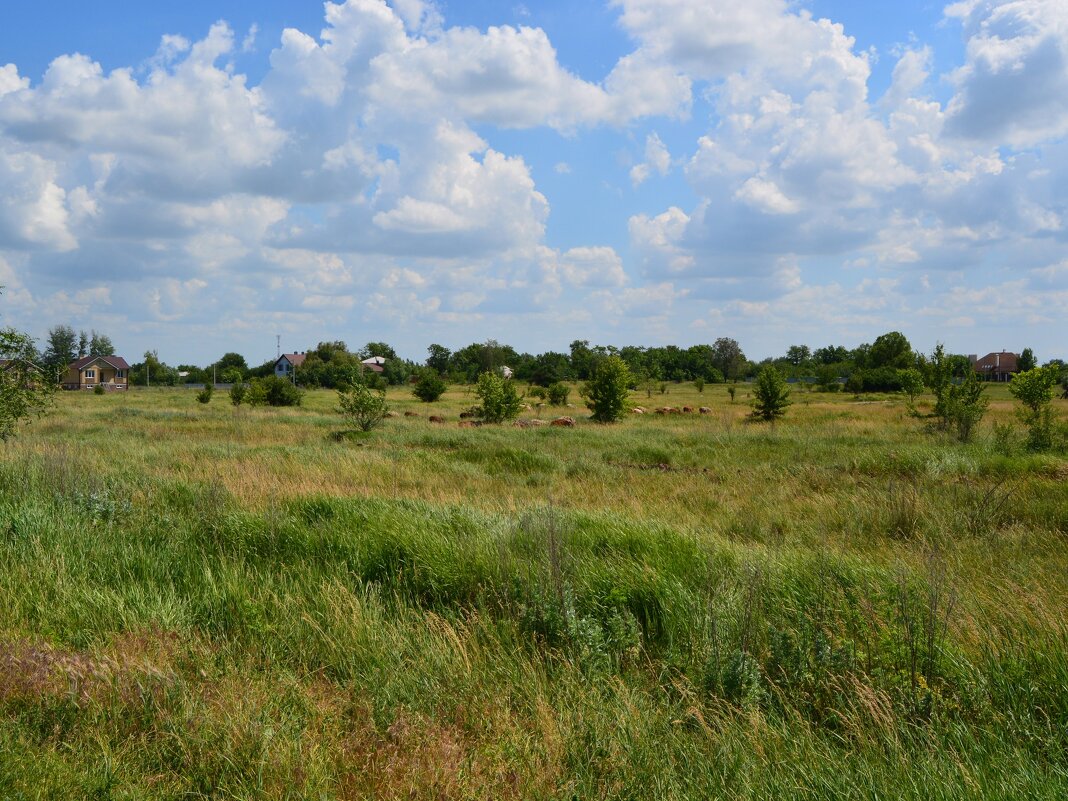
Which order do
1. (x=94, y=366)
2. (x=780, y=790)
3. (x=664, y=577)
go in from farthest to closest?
(x=94, y=366) < (x=664, y=577) < (x=780, y=790)

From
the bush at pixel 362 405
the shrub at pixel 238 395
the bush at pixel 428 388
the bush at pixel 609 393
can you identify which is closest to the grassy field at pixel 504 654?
the bush at pixel 362 405

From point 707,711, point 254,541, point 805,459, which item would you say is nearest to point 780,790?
point 707,711

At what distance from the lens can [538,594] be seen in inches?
232

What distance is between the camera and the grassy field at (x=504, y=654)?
3.68 m

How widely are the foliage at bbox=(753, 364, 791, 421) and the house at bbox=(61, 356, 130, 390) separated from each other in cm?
9078

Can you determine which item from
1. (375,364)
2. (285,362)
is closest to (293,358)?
(285,362)

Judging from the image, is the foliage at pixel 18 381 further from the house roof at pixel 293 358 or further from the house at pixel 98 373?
the house roof at pixel 293 358

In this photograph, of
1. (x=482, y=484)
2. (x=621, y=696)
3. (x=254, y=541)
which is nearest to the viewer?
(x=621, y=696)

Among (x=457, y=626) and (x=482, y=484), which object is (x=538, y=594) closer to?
(x=457, y=626)

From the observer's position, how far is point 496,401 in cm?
3681

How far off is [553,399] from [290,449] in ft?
117

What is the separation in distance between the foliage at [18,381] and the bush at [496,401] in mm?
23148

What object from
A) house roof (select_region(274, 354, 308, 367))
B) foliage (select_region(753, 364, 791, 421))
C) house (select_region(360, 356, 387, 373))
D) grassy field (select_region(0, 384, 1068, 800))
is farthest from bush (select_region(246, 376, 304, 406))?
house roof (select_region(274, 354, 308, 367))

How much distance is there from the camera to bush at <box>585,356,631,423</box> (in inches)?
1511
